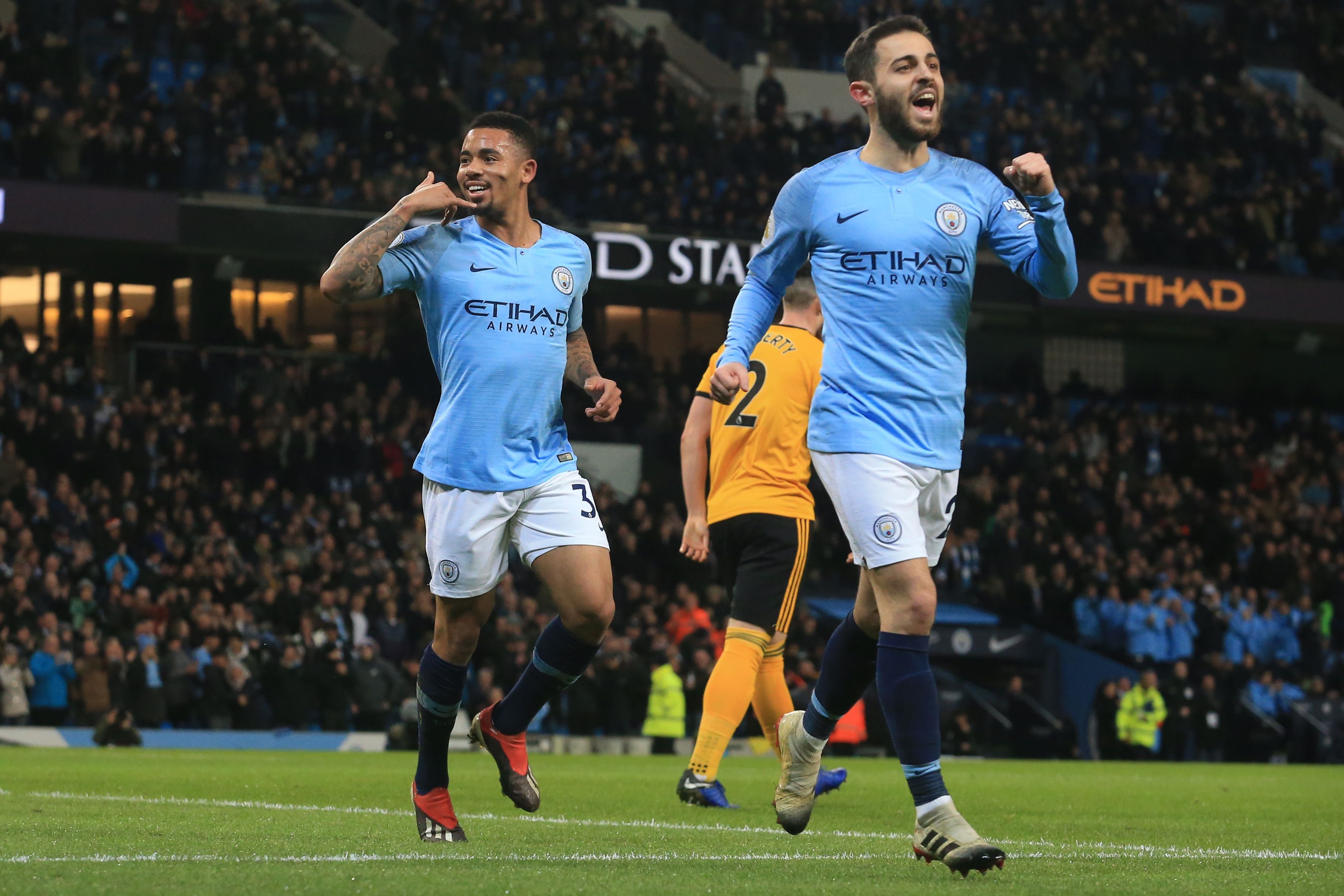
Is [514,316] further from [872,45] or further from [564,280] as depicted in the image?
[872,45]

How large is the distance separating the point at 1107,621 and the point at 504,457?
1958cm

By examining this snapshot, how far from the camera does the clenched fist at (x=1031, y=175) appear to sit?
5.08m

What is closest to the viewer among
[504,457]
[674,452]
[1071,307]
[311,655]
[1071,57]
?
[504,457]

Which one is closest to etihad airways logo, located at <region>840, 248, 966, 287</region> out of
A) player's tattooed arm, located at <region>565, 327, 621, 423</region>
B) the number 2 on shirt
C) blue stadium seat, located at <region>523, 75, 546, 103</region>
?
player's tattooed arm, located at <region>565, 327, 621, 423</region>

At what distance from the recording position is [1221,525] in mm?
27766

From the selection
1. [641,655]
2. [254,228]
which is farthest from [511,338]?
[254,228]

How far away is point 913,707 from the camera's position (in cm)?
512

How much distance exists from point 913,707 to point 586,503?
4.76 feet

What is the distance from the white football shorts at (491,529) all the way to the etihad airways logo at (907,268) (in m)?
1.21

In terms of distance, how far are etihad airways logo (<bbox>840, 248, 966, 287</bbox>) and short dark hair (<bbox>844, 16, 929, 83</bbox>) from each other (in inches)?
21.8

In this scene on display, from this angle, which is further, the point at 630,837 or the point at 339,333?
the point at 339,333

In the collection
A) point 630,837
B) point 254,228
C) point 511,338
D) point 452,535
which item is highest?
point 254,228

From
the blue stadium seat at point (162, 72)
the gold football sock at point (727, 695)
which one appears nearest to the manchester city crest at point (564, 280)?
the gold football sock at point (727, 695)

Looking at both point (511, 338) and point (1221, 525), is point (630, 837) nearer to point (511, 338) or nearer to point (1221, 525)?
point (511, 338)
